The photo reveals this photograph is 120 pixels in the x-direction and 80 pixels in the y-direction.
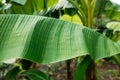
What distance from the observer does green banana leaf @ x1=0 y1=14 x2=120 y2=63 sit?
89cm

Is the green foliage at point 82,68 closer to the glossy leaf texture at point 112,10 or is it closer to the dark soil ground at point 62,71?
the glossy leaf texture at point 112,10

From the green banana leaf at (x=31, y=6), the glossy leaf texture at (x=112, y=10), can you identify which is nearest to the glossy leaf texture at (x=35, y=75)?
the green banana leaf at (x=31, y=6)

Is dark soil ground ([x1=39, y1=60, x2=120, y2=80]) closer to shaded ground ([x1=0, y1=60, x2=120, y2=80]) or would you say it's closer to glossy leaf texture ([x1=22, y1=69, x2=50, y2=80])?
shaded ground ([x1=0, y1=60, x2=120, y2=80])

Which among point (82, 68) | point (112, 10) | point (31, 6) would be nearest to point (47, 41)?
point (82, 68)

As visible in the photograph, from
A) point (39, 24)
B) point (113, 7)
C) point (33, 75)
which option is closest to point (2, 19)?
point (39, 24)

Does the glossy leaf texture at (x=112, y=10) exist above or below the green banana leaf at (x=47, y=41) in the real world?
below

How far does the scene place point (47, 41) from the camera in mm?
940

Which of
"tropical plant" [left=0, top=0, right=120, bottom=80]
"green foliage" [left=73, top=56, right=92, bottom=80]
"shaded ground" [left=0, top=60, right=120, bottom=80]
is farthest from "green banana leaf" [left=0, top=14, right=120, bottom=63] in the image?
"shaded ground" [left=0, top=60, right=120, bottom=80]

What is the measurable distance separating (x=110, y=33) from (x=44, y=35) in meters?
0.94

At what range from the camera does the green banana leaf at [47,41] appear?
89 centimetres

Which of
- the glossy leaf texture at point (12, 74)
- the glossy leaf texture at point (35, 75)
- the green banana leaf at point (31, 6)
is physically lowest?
the glossy leaf texture at point (12, 74)

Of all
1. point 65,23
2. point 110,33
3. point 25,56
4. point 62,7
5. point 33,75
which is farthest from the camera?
point 110,33

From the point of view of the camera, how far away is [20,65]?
4.82 feet

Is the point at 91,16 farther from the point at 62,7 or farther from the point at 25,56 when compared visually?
the point at 25,56
